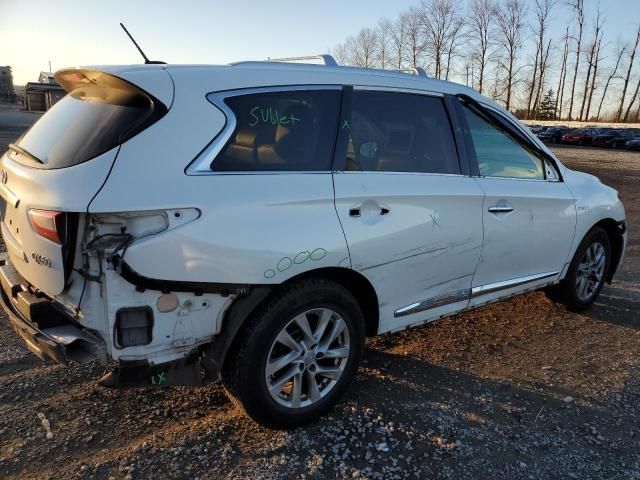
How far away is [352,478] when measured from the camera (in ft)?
8.09

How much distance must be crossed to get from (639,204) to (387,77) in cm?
1071

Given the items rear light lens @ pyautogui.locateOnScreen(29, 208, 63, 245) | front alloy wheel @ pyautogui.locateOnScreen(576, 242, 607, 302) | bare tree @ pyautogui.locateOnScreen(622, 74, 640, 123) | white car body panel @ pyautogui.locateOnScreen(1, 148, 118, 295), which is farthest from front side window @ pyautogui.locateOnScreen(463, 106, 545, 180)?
bare tree @ pyautogui.locateOnScreen(622, 74, 640, 123)

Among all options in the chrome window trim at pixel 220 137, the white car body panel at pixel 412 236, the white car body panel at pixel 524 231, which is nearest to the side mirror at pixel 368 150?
the white car body panel at pixel 412 236

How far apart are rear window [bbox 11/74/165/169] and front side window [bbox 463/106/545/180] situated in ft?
7.10

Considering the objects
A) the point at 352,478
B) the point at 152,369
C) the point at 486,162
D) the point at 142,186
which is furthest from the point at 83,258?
the point at 486,162

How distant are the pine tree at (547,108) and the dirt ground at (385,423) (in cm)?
7384

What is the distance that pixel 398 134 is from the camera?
124 inches

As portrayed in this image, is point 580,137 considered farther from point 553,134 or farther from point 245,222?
point 245,222

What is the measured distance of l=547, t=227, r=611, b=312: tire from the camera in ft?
14.4

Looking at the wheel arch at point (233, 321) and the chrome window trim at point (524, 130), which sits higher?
the chrome window trim at point (524, 130)

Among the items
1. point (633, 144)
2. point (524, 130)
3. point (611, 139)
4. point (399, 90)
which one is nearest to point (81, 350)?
point (399, 90)

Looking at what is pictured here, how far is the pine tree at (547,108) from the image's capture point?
6997 centimetres

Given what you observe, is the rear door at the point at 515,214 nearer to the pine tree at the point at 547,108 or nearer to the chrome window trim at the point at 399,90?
the chrome window trim at the point at 399,90

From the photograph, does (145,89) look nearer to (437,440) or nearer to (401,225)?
(401,225)
